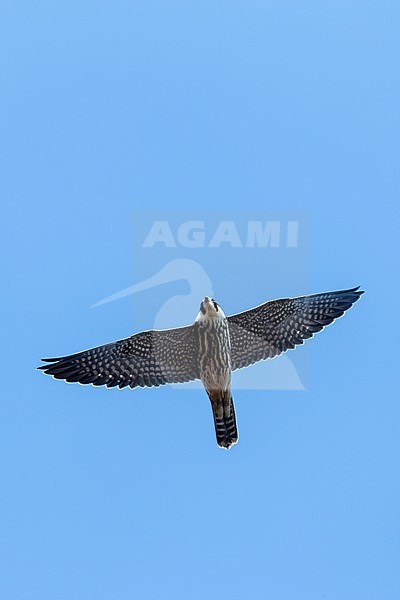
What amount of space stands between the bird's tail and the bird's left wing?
528mm

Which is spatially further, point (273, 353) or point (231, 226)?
point (273, 353)

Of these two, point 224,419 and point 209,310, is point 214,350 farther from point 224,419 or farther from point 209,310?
point 224,419

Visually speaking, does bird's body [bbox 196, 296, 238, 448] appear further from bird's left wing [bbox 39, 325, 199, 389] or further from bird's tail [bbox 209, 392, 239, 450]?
bird's left wing [bbox 39, 325, 199, 389]

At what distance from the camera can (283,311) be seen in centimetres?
1125

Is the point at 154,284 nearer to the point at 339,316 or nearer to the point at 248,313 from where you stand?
the point at 248,313

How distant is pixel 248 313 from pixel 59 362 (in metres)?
2.94

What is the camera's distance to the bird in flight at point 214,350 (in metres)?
10.9

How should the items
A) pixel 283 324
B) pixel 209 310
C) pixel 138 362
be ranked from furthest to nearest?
pixel 283 324, pixel 138 362, pixel 209 310

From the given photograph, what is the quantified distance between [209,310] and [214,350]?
649mm

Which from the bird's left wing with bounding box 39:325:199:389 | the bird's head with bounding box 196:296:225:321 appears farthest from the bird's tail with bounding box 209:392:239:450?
the bird's head with bounding box 196:296:225:321

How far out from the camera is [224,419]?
1094 centimetres

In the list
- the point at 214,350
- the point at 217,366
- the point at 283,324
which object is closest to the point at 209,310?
the point at 214,350

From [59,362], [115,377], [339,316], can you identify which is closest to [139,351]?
[115,377]

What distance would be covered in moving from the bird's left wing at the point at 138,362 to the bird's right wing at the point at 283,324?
0.74 meters
